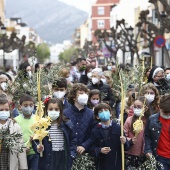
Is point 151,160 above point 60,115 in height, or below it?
below

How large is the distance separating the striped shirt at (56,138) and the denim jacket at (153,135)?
118 cm

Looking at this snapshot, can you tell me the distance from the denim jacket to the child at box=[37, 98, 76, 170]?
1.01 metres

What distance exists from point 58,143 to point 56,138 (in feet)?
0.23

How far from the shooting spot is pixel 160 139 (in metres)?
8.54

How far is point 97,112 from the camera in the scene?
346 inches

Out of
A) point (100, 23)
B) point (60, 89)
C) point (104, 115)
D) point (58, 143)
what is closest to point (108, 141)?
point (104, 115)

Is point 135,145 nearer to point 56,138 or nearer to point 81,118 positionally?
point 81,118

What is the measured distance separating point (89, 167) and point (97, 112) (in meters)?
0.78

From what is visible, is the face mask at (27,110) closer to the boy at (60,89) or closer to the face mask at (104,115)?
the face mask at (104,115)

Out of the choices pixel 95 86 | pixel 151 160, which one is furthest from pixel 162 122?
pixel 95 86

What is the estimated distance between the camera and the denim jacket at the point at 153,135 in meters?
8.51

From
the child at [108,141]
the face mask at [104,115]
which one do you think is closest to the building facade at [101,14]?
the child at [108,141]

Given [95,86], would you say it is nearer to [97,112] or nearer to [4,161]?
[97,112]

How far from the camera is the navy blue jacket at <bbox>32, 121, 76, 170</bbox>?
26.6 feet
